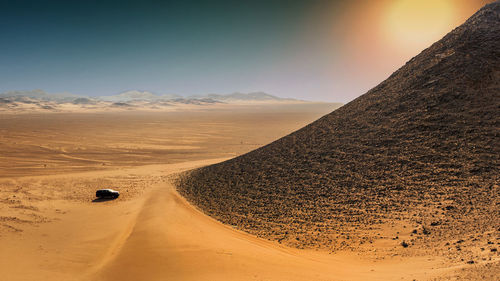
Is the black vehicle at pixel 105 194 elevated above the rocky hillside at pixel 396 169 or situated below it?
below

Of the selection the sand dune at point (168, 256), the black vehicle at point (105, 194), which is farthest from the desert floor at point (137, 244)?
the black vehicle at point (105, 194)

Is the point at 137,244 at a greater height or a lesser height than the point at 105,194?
greater

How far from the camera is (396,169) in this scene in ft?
30.2

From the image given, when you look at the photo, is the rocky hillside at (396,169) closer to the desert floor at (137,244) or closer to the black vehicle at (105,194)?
the desert floor at (137,244)

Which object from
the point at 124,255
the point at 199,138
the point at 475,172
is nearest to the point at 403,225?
the point at 475,172

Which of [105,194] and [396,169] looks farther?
[105,194]

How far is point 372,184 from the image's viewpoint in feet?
29.8

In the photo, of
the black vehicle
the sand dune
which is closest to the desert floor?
the sand dune

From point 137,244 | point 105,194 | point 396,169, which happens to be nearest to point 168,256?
point 137,244

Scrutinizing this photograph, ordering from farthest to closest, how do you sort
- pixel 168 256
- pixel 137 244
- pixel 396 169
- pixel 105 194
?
pixel 105 194, pixel 396 169, pixel 137 244, pixel 168 256

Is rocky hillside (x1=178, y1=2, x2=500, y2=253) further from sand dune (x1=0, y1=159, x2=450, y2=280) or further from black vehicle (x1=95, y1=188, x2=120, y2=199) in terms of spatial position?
black vehicle (x1=95, y1=188, x2=120, y2=199)

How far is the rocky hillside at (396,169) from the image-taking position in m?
7.09

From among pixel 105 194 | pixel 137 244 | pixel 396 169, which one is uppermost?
pixel 396 169

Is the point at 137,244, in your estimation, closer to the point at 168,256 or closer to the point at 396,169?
the point at 168,256
